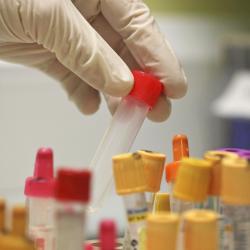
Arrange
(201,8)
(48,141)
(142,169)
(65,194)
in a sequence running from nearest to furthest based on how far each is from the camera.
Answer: (65,194)
(142,169)
(48,141)
(201,8)

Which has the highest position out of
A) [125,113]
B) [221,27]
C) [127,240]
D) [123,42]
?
[221,27]

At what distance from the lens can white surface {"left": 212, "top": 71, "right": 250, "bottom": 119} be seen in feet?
6.59

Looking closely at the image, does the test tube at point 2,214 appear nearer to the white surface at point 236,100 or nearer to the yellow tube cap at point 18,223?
the yellow tube cap at point 18,223

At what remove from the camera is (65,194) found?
1.70 feet

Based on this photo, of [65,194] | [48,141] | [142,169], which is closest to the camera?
[65,194]

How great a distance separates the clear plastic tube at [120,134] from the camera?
795mm

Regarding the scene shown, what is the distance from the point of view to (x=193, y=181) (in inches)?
23.5

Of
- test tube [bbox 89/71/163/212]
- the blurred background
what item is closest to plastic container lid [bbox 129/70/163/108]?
test tube [bbox 89/71/163/212]

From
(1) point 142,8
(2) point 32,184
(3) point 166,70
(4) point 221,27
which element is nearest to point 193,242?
(2) point 32,184

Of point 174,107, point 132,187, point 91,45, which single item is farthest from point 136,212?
point 174,107

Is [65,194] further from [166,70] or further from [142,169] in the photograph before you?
[166,70]

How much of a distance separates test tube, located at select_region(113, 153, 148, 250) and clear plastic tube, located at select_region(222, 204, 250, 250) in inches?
3.3

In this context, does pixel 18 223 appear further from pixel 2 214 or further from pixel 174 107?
pixel 174 107

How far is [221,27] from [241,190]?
5.80 ft
